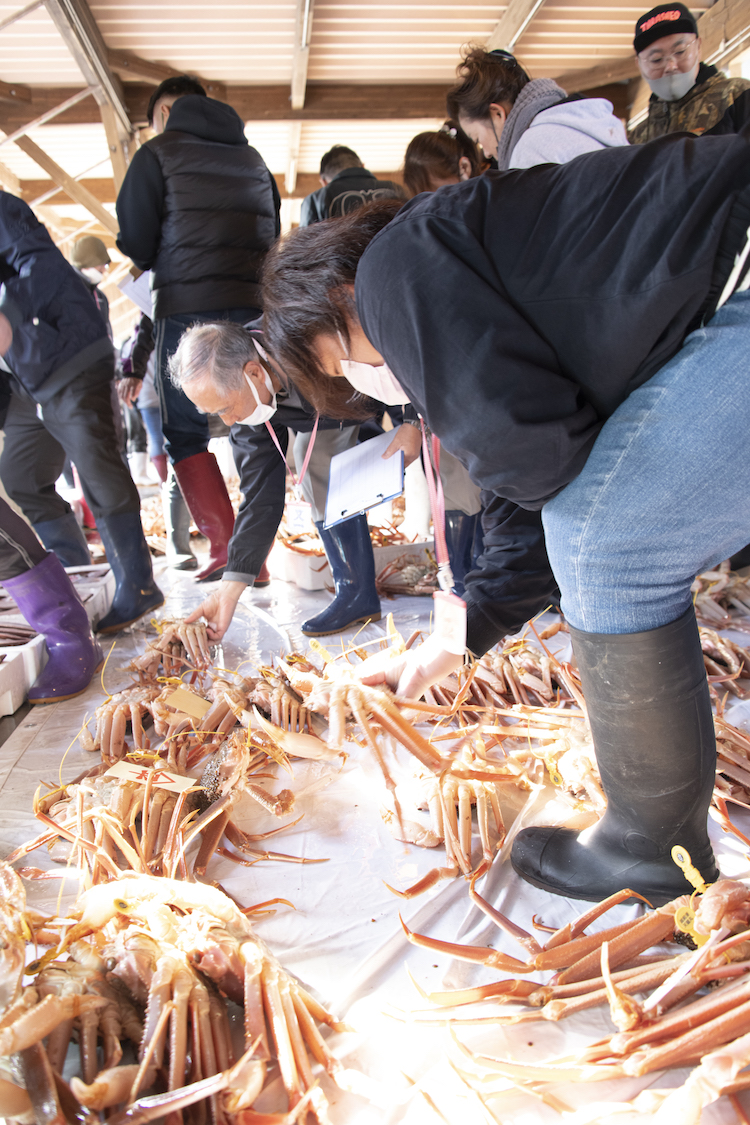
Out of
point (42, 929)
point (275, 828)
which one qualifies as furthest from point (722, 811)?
point (42, 929)

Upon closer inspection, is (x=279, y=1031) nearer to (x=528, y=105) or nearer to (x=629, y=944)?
(x=629, y=944)

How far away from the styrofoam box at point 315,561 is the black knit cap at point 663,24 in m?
2.12

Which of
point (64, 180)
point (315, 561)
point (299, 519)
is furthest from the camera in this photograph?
point (64, 180)

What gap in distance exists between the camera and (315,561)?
3.14 m

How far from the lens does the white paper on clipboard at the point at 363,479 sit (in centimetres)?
181

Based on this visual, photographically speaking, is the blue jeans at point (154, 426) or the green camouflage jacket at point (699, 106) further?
the blue jeans at point (154, 426)

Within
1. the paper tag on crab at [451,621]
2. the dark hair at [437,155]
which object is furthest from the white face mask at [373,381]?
the dark hair at [437,155]

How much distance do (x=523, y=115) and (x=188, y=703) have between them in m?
1.69

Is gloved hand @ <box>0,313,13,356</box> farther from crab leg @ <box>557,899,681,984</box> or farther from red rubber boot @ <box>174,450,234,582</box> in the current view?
crab leg @ <box>557,899,681,984</box>

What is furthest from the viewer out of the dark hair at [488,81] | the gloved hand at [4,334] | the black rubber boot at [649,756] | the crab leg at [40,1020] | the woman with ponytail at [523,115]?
the gloved hand at [4,334]

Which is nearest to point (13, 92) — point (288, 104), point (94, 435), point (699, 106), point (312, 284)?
point (288, 104)

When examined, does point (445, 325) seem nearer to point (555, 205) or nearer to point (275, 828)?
point (555, 205)

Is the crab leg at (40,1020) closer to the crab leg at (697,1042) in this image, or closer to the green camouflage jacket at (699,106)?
the crab leg at (697,1042)

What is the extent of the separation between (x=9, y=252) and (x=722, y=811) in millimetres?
2809
